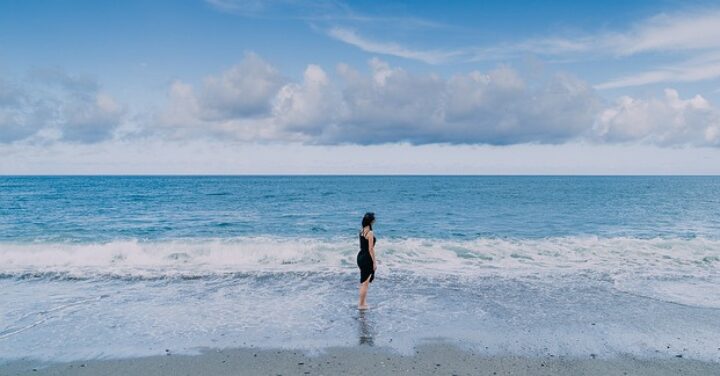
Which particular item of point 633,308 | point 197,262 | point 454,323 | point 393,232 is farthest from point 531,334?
point 393,232

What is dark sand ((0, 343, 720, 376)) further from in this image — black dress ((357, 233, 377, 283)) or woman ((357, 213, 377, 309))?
black dress ((357, 233, 377, 283))

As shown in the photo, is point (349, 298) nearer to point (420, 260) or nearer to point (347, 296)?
point (347, 296)

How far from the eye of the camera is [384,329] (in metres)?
8.87

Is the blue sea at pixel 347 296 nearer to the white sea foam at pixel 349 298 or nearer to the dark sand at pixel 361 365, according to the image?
the white sea foam at pixel 349 298

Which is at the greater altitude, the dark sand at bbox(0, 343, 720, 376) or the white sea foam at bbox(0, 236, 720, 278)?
the dark sand at bbox(0, 343, 720, 376)

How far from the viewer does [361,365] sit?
719 centimetres

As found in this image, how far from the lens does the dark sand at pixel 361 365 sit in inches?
275

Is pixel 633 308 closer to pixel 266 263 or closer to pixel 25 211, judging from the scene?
pixel 266 263

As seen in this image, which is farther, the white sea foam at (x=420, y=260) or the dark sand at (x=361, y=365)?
the white sea foam at (x=420, y=260)

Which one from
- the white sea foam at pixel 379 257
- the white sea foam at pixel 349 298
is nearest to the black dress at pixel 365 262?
the white sea foam at pixel 349 298

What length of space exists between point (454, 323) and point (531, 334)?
59.2 inches

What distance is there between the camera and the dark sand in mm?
6973

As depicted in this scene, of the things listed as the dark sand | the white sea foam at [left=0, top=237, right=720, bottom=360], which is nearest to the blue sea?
the white sea foam at [left=0, top=237, right=720, bottom=360]

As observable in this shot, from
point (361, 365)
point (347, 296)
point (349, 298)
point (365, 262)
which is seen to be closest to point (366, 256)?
point (365, 262)
